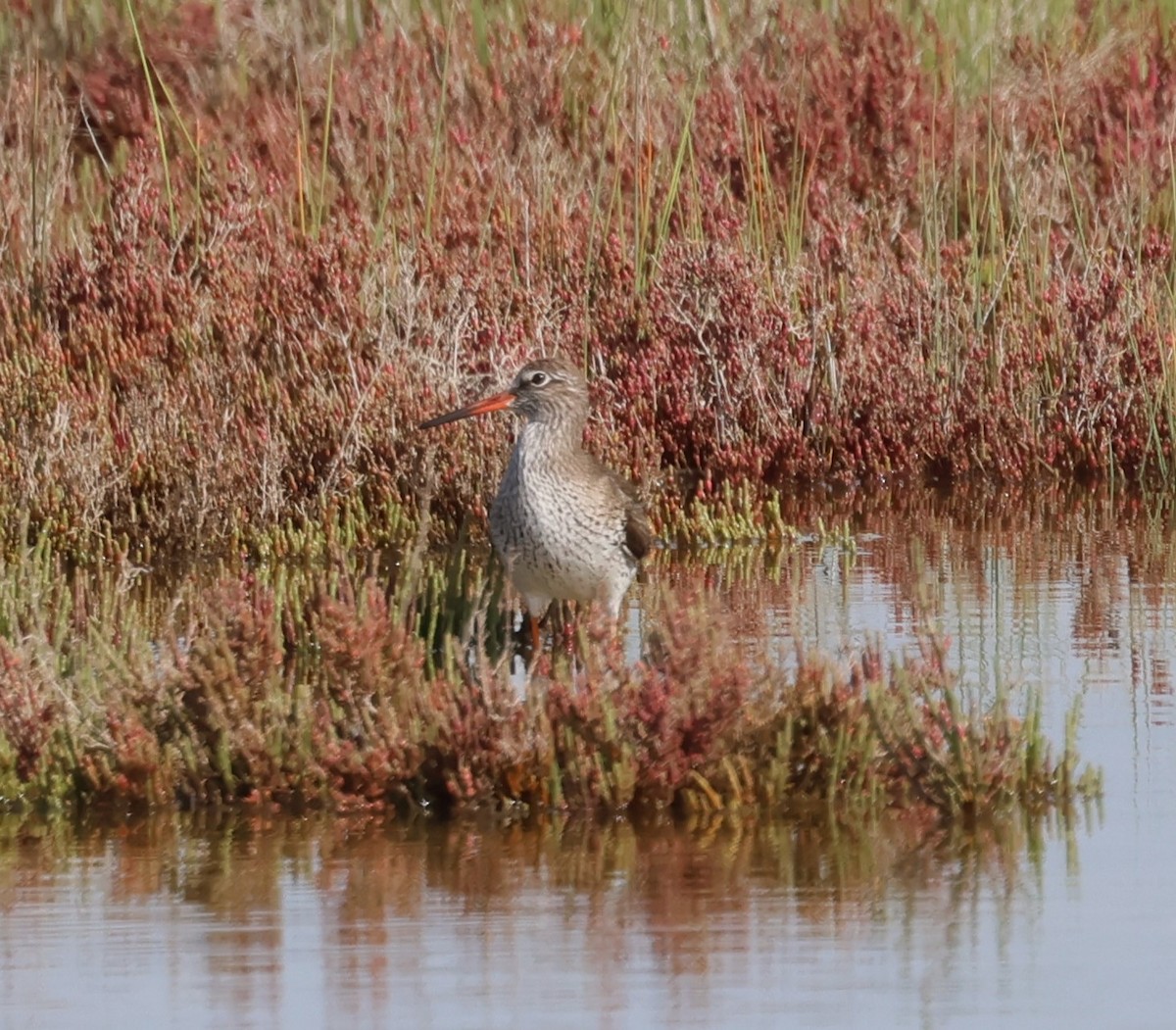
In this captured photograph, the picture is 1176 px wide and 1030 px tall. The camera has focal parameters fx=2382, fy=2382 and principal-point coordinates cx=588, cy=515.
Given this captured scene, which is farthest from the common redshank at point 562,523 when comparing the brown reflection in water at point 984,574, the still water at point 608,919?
the still water at point 608,919

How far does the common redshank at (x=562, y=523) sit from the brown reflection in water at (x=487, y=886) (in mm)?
1960

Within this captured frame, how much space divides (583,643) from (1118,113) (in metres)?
7.76

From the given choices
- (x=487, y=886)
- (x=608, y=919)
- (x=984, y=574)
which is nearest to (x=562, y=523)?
(x=984, y=574)

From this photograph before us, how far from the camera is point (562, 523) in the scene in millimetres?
7559

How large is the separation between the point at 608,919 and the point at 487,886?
1.26 ft

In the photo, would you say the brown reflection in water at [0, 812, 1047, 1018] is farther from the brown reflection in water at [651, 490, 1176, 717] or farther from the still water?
the brown reflection in water at [651, 490, 1176, 717]

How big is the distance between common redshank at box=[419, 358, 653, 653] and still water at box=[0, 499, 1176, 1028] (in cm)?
154

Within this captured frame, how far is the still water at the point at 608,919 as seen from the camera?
14.1 ft

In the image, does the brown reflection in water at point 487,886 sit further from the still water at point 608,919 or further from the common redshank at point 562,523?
the common redshank at point 562,523

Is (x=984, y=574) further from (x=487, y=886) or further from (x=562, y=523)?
(x=487, y=886)

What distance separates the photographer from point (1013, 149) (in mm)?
10906

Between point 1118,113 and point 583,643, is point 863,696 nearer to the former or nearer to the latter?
→ point 583,643

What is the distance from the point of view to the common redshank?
7.55 meters

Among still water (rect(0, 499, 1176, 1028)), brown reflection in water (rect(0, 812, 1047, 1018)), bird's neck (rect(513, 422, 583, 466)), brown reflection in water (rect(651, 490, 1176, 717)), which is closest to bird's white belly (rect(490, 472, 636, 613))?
bird's neck (rect(513, 422, 583, 466))
